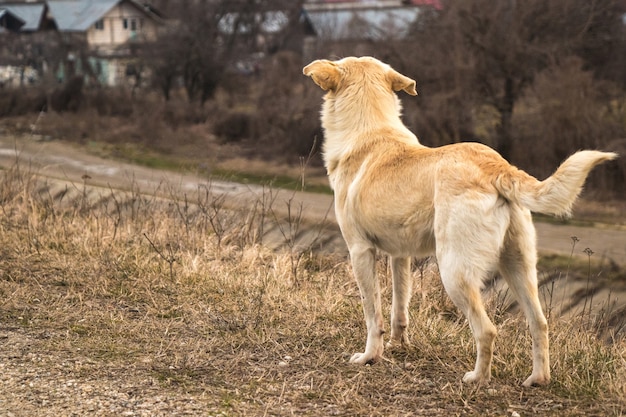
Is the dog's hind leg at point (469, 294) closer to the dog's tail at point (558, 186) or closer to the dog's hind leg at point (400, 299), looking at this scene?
the dog's tail at point (558, 186)

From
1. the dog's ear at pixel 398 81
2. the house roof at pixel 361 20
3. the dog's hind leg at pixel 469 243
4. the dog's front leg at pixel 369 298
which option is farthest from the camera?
the house roof at pixel 361 20

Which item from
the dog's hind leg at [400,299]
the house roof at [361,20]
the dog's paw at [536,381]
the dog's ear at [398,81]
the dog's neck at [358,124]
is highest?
the house roof at [361,20]

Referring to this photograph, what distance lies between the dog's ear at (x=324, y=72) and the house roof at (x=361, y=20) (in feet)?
62.2

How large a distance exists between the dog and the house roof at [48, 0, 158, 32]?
1443 inches

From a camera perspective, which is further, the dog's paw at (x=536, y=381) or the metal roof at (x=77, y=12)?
the metal roof at (x=77, y=12)

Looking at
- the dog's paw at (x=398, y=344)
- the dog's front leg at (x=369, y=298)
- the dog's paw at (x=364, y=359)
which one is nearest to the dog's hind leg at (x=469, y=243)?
the dog's front leg at (x=369, y=298)

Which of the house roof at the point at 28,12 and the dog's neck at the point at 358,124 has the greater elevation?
the house roof at the point at 28,12

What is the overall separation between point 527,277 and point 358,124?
161cm

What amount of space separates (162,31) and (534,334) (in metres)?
31.8

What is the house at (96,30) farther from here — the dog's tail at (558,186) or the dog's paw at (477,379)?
the dog's tail at (558,186)

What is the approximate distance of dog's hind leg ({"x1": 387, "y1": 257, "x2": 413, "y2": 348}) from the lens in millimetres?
5406

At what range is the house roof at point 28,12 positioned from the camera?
1738 inches

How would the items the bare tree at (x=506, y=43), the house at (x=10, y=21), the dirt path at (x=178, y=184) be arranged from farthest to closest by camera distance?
1. the house at (x=10, y=21)
2. the bare tree at (x=506, y=43)
3. the dirt path at (x=178, y=184)

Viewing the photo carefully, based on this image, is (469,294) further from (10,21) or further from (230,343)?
(10,21)
